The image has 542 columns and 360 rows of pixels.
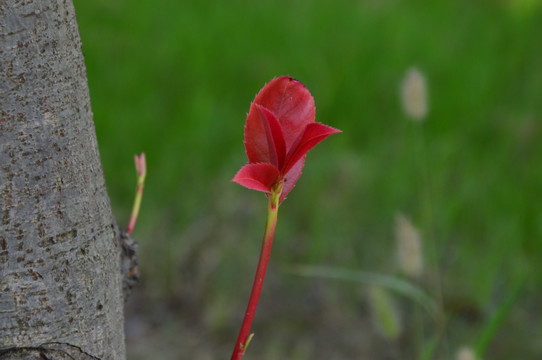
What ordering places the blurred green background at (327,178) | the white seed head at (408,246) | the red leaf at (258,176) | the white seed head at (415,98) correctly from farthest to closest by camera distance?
1. the blurred green background at (327,178)
2. the white seed head at (415,98)
3. the white seed head at (408,246)
4. the red leaf at (258,176)

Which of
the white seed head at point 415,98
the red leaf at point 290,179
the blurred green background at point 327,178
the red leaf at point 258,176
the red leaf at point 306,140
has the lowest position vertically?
the blurred green background at point 327,178

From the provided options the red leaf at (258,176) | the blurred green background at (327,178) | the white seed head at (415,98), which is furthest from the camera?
the blurred green background at (327,178)

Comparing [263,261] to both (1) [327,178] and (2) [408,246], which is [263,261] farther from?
(1) [327,178]

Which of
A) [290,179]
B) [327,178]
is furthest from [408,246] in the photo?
[327,178]

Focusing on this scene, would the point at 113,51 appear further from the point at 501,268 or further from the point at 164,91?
the point at 501,268

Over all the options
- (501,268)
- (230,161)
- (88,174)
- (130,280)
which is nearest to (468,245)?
(501,268)

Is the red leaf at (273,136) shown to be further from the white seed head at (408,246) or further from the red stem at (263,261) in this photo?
the white seed head at (408,246)

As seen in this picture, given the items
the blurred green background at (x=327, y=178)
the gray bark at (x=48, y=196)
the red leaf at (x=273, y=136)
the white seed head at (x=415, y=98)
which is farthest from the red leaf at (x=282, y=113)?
the white seed head at (x=415, y=98)
